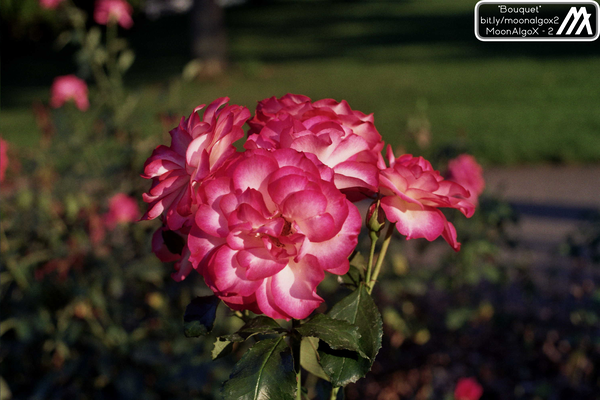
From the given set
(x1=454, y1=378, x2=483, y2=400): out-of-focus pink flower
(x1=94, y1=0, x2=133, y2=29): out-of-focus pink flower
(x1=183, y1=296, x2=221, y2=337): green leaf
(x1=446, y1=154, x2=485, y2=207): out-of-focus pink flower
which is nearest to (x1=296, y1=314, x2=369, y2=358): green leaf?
(x1=183, y1=296, x2=221, y2=337): green leaf

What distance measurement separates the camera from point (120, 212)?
202 centimetres

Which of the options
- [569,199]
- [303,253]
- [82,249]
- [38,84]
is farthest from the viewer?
[38,84]

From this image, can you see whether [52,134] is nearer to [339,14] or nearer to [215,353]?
[215,353]

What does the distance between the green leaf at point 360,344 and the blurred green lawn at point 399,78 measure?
1723 mm

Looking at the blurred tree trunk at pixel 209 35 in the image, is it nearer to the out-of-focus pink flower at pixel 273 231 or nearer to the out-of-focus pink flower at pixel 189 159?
the out-of-focus pink flower at pixel 189 159

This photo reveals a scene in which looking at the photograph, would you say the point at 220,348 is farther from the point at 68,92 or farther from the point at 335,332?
the point at 68,92

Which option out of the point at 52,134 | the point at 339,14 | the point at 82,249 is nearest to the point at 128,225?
the point at 82,249

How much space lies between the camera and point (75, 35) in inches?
88.2

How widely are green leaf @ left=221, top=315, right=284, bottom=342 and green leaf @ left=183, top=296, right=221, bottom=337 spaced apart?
0.05 metres

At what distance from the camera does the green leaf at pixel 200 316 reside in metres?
0.65

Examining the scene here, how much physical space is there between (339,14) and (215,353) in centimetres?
1861

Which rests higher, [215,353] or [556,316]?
[215,353]

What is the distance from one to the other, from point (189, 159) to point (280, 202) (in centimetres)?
12

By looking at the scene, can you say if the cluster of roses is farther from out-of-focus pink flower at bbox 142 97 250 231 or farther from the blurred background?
the blurred background
